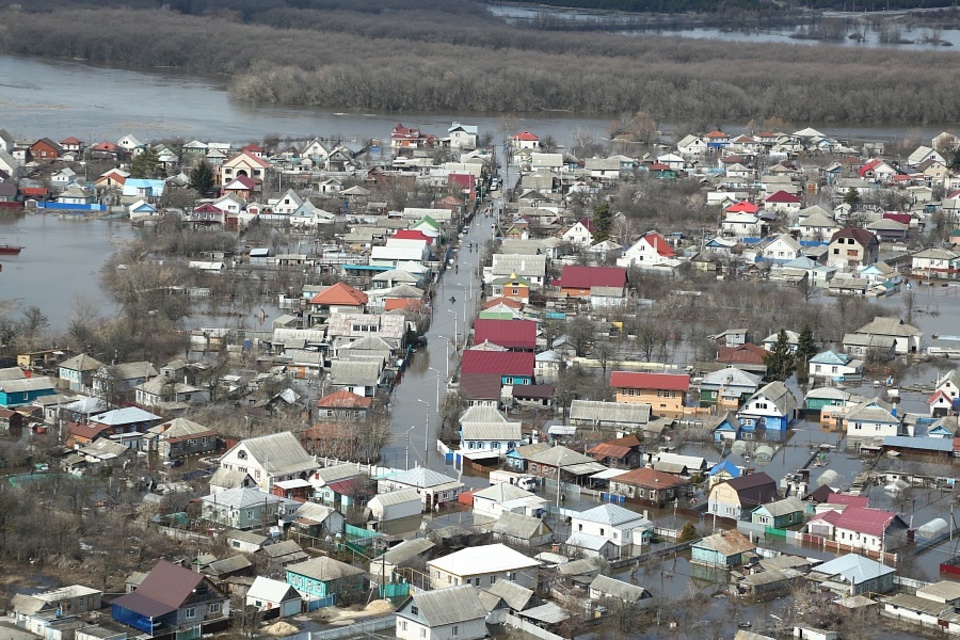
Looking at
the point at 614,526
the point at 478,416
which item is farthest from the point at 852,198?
the point at 614,526

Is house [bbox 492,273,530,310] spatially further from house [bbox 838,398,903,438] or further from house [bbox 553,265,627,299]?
house [bbox 838,398,903,438]

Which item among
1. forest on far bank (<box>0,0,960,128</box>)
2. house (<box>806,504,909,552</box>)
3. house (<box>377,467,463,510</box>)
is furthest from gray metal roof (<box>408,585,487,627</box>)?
forest on far bank (<box>0,0,960,128</box>)

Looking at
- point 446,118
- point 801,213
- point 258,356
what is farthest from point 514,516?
point 446,118

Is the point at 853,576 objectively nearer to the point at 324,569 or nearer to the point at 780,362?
the point at 324,569

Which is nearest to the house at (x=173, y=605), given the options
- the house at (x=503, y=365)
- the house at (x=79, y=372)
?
the house at (x=79, y=372)

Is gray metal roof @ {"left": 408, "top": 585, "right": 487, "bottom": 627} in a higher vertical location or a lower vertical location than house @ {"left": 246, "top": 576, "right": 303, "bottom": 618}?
higher

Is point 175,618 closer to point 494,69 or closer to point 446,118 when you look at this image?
point 446,118
